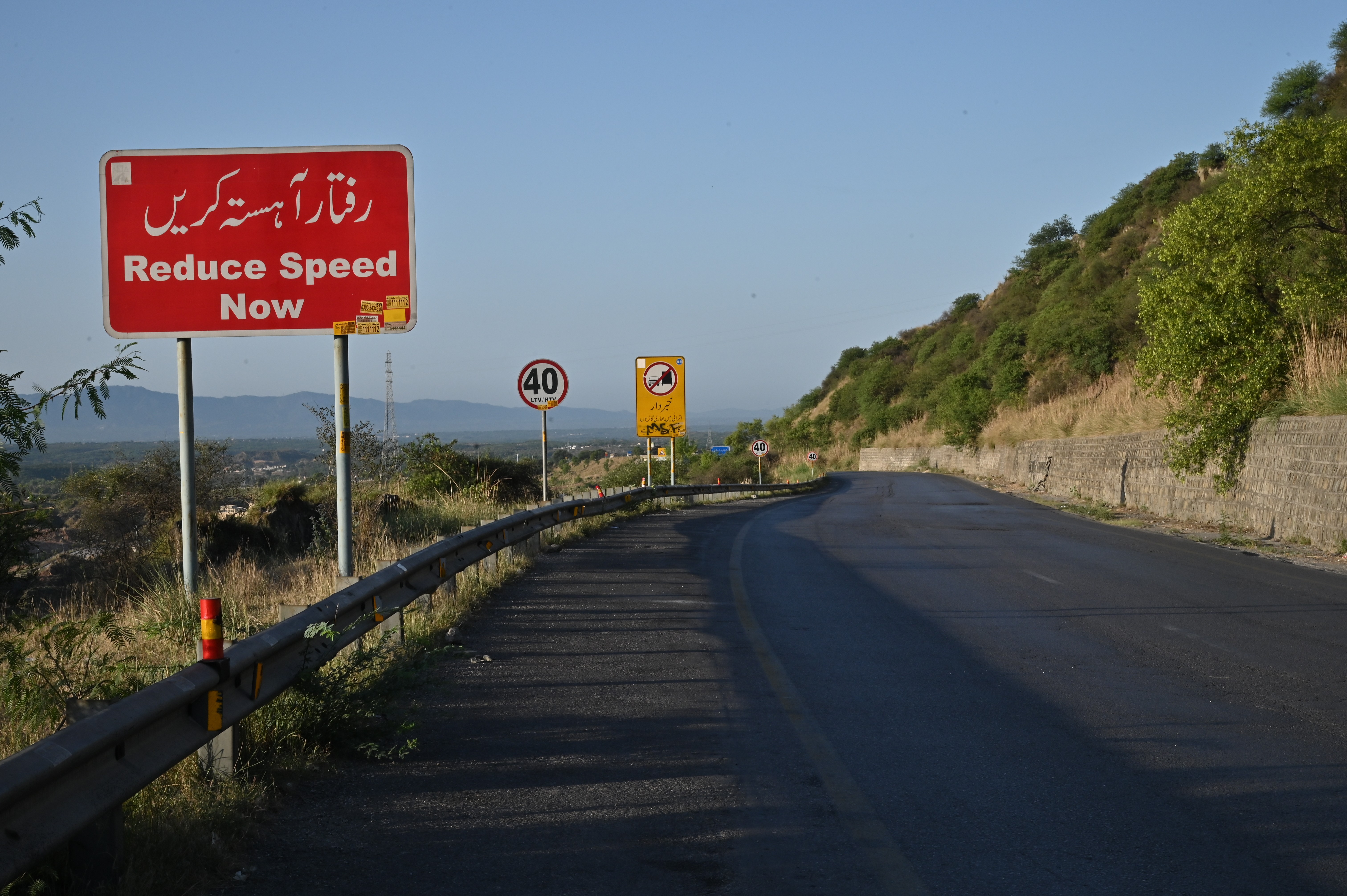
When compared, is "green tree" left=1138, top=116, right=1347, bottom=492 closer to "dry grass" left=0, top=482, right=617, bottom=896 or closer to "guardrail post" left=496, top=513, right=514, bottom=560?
"guardrail post" left=496, top=513, right=514, bottom=560

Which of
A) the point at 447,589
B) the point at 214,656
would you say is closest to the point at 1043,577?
the point at 447,589

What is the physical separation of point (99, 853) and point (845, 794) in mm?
3069

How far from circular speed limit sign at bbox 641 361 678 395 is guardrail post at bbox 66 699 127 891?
91.4 ft

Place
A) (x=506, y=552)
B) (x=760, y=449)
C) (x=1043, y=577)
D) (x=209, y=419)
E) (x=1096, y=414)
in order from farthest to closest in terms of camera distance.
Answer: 1. (x=209, y=419)
2. (x=760, y=449)
3. (x=1096, y=414)
4. (x=506, y=552)
5. (x=1043, y=577)

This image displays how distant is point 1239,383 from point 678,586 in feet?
41.4

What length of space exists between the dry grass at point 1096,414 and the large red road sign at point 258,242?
17.4 meters

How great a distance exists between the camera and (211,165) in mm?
10062

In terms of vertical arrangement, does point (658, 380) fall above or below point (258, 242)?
below

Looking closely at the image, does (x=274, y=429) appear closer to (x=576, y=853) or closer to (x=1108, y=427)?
(x=1108, y=427)

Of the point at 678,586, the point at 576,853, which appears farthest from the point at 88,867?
the point at 678,586

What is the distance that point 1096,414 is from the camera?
1275 inches

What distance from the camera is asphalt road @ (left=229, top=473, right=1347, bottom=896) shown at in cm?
420

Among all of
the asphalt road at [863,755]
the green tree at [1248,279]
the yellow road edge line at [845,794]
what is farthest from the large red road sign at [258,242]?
the green tree at [1248,279]

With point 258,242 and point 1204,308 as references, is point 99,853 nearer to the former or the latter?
point 258,242
